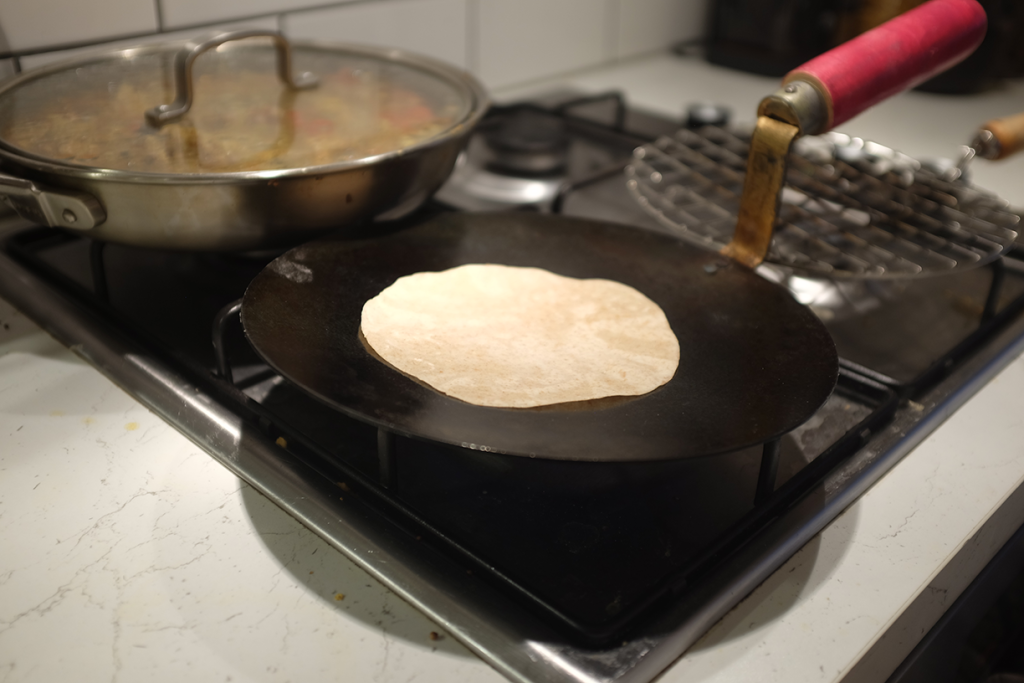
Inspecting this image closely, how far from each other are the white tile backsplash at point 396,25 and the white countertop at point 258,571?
66 cm

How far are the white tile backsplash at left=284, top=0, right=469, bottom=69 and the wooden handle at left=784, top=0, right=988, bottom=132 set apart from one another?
0.71m

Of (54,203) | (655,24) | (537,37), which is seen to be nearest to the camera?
(54,203)

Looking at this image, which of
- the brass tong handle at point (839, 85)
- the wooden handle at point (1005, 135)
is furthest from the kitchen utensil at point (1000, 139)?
the brass tong handle at point (839, 85)

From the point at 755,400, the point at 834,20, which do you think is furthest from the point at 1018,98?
the point at 755,400

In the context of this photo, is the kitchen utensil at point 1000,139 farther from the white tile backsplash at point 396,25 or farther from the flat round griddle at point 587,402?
the white tile backsplash at point 396,25

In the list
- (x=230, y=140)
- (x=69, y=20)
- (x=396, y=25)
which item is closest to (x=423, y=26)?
(x=396, y=25)

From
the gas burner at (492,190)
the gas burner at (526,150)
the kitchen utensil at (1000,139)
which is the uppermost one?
the kitchen utensil at (1000,139)

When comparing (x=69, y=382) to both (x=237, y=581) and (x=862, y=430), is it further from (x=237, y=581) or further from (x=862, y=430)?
(x=862, y=430)

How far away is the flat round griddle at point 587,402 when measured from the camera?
0.50m

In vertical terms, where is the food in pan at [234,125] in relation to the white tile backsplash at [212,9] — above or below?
below

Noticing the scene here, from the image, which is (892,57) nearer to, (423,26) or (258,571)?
(258,571)

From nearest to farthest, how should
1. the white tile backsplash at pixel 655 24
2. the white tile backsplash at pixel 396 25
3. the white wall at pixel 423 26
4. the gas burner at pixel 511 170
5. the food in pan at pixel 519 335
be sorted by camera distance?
the food in pan at pixel 519 335
the white wall at pixel 423 26
the gas burner at pixel 511 170
the white tile backsplash at pixel 396 25
the white tile backsplash at pixel 655 24

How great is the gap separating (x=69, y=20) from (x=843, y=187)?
0.92 m

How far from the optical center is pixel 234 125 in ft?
2.55
